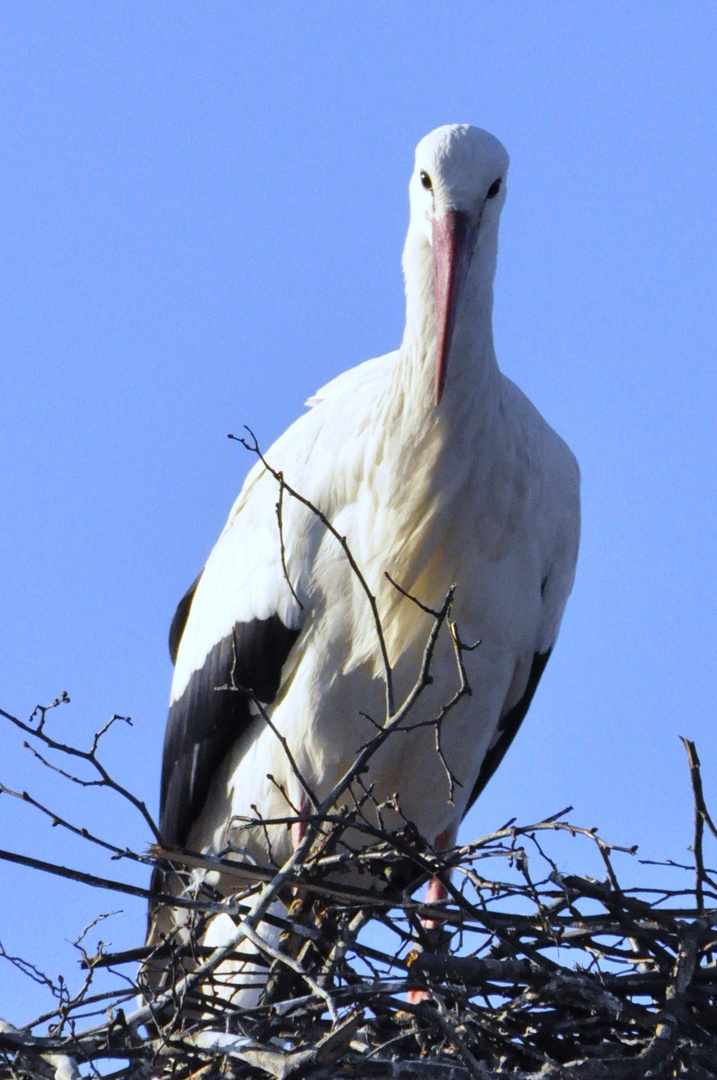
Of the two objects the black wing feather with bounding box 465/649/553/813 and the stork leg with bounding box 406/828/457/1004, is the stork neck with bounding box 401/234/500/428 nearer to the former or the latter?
the black wing feather with bounding box 465/649/553/813

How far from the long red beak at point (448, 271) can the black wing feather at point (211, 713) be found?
88 centimetres

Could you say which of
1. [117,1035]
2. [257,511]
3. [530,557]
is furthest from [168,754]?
[117,1035]

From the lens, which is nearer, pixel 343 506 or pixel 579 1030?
pixel 579 1030

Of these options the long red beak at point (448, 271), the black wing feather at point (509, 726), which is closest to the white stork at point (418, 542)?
the long red beak at point (448, 271)

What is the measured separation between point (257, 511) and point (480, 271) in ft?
3.29

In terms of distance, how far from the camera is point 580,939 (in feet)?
12.7

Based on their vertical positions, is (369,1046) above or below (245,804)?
below

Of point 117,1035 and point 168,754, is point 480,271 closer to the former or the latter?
point 168,754

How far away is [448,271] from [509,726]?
4.91 feet

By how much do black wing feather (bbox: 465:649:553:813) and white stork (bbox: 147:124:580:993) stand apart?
0.13 metres

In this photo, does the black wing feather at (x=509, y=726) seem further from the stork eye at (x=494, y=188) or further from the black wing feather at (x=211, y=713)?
the stork eye at (x=494, y=188)

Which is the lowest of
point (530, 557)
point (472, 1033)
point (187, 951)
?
point (472, 1033)

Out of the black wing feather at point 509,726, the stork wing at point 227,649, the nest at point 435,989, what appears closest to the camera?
the nest at point 435,989

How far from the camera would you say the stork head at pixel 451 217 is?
460 cm
